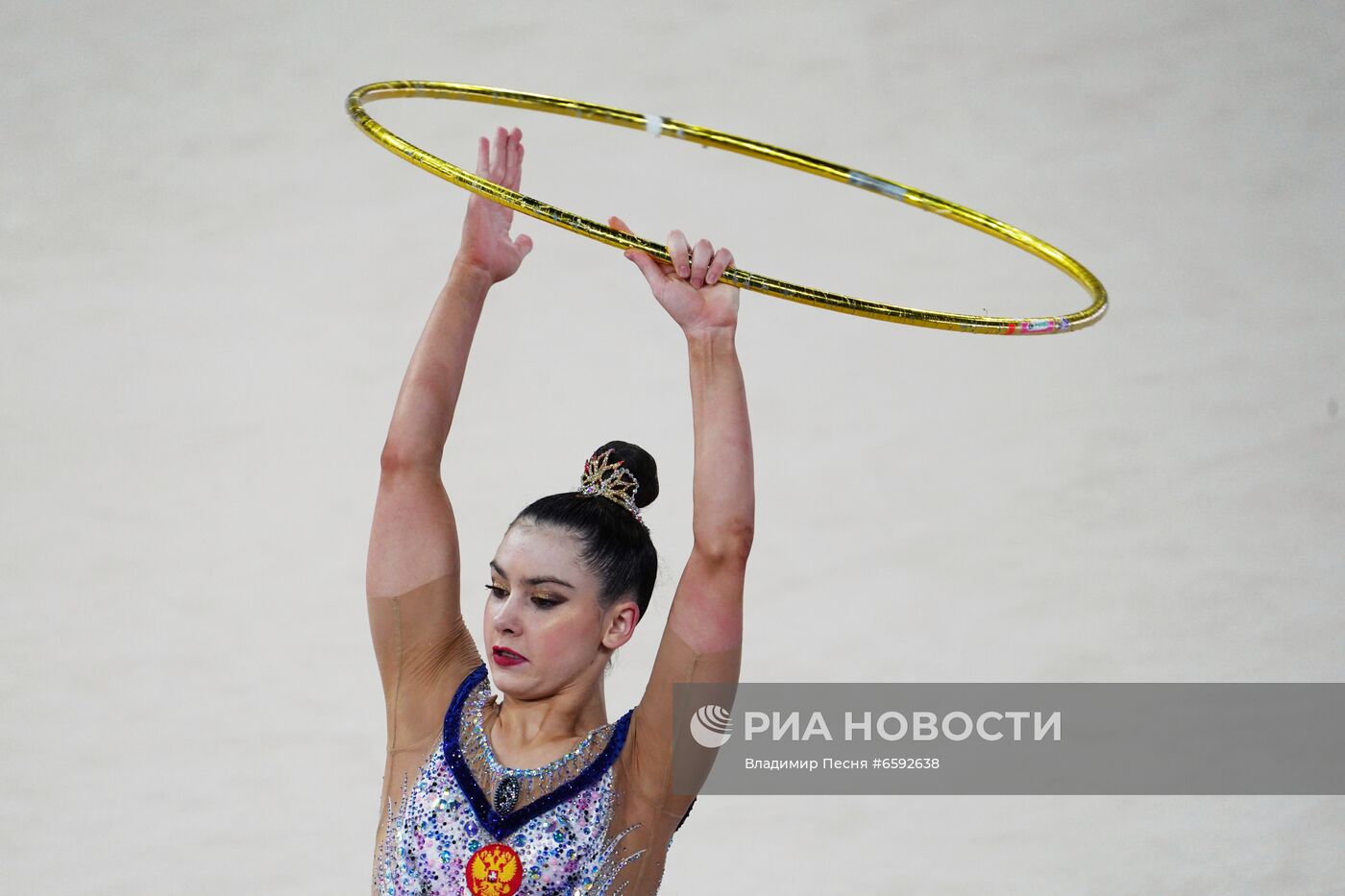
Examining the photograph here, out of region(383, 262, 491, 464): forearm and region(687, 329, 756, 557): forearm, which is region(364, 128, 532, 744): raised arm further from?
region(687, 329, 756, 557): forearm

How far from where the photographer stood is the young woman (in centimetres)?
182

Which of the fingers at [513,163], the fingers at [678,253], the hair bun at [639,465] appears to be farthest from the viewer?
the fingers at [513,163]

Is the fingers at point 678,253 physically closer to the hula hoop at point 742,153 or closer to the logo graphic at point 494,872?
the hula hoop at point 742,153

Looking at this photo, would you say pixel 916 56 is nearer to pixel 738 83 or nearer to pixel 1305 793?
pixel 738 83

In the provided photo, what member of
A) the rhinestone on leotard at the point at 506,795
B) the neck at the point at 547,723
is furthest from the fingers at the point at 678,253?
the rhinestone on leotard at the point at 506,795

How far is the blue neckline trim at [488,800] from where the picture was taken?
1.85 metres

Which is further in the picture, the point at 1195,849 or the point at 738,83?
the point at 738,83

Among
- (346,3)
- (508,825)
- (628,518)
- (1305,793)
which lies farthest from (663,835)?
(346,3)

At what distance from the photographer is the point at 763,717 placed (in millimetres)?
3604

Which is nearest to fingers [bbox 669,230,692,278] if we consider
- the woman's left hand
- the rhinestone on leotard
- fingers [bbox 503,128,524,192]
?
the woman's left hand

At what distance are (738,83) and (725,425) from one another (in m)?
2.44

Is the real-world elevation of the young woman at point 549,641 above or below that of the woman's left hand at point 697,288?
below

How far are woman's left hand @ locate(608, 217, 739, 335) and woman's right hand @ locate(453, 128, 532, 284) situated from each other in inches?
12.0

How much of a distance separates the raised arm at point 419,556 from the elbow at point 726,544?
0.35 metres
